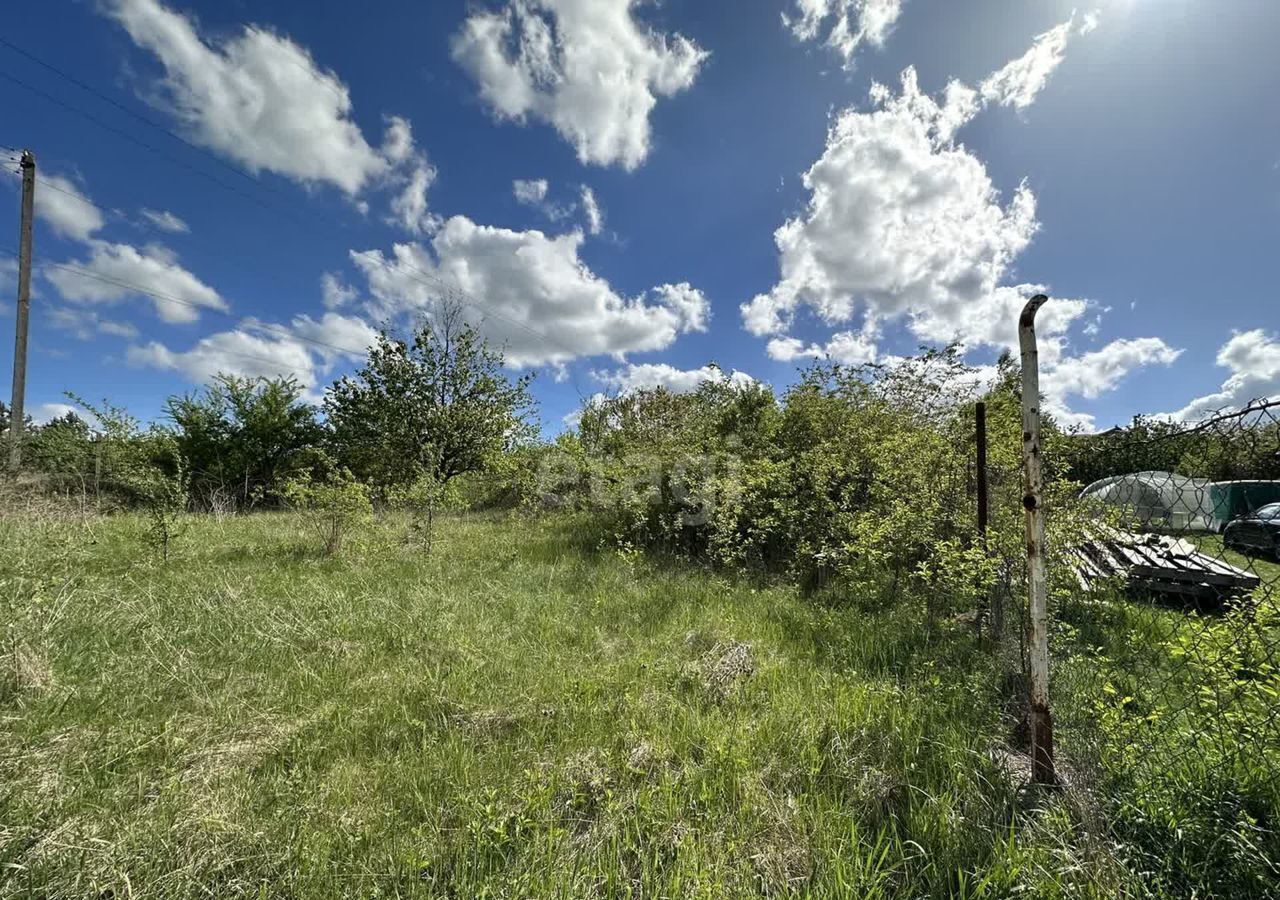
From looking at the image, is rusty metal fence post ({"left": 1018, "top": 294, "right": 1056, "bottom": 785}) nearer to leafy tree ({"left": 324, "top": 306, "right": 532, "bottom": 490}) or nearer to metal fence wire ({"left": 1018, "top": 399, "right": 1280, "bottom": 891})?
metal fence wire ({"left": 1018, "top": 399, "right": 1280, "bottom": 891})

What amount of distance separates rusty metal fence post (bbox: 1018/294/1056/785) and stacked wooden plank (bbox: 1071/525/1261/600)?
206 centimetres

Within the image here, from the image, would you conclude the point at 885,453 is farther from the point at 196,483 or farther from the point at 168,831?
the point at 196,483

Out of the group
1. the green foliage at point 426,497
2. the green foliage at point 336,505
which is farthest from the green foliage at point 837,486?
the green foliage at point 336,505

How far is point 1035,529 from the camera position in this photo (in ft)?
5.82

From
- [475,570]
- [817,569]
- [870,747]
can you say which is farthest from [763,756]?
[475,570]

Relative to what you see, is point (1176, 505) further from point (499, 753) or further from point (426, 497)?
point (426, 497)

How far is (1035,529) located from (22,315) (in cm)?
1649

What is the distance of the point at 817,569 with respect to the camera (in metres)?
5.35

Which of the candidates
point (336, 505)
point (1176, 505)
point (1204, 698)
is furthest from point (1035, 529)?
point (336, 505)

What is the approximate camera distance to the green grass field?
5.21 ft

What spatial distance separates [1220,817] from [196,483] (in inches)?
687

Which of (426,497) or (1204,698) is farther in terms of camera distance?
(426,497)

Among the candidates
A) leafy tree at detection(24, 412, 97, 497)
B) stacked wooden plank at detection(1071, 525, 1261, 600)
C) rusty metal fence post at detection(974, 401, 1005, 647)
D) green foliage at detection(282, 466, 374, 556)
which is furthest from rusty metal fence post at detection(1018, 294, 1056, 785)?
leafy tree at detection(24, 412, 97, 497)

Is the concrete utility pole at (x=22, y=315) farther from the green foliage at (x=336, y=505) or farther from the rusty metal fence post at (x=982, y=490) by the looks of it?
the rusty metal fence post at (x=982, y=490)
